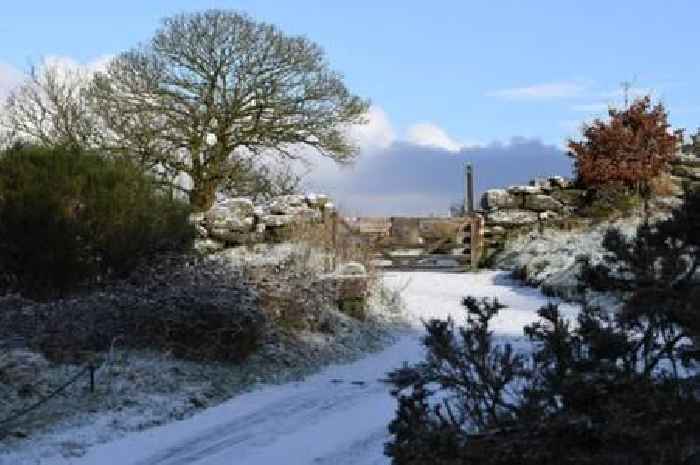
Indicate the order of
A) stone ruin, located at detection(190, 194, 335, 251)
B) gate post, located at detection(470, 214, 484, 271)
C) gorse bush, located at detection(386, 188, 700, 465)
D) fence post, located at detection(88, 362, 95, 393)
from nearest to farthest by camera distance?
gorse bush, located at detection(386, 188, 700, 465)
fence post, located at detection(88, 362, 95, 393)
stone ruin, located at detection(190, 194, 335, 251)
gate post, located at detection(470, 214, 484, 271)

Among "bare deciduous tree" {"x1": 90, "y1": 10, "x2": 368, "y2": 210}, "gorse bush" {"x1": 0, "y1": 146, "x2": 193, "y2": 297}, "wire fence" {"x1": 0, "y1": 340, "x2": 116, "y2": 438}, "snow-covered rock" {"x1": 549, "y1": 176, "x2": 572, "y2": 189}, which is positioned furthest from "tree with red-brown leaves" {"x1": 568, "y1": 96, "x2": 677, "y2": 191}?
"wire fence" {"x1": 0, "y1": 340, "x2": 116, "y2": 438}

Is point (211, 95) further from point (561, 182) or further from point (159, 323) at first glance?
point (159, 323)

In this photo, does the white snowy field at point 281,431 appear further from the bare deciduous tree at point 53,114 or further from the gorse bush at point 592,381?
the bare deciduous tree at point 53,114

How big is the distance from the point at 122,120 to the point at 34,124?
250 centimetres

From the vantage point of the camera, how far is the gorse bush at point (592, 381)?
3.39 m

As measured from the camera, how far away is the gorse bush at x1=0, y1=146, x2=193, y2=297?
10.3 metres

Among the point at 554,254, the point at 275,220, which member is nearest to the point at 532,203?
the point at 554,254

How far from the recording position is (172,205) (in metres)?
12.3

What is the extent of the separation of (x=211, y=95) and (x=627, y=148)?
9.19 m

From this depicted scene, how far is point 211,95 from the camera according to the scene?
21.8m

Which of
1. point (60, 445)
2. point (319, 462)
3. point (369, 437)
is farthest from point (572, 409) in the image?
point (60, 445)

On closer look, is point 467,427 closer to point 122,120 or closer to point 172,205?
point 172,205

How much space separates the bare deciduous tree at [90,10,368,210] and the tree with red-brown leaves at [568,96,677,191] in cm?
592

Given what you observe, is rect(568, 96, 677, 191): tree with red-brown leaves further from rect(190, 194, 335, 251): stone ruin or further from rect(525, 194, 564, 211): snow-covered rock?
rect(190, 194, 335, 251): stone ruin
